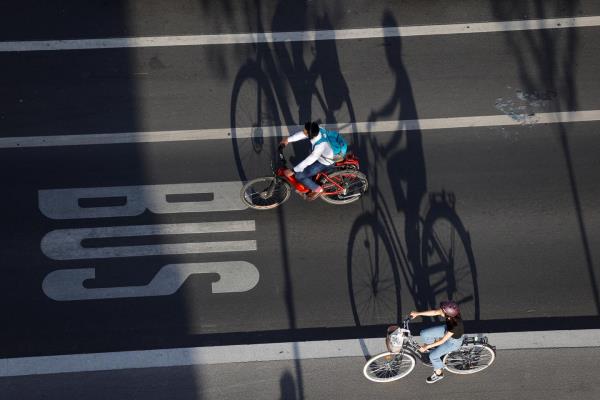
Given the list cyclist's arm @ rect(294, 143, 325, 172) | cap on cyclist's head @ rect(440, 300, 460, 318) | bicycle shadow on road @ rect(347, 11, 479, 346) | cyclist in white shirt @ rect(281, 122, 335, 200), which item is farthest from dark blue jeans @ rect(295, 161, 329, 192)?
cap on cyclist's head @ rect(440, 300, 460, 318)

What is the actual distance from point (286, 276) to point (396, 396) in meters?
2.85

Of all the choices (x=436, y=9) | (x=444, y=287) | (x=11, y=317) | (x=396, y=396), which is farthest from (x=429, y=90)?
(x=11, y=317)

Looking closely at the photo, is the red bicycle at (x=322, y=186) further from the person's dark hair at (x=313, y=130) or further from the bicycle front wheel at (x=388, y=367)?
the bicycle front wheel at (x=388, y=367)

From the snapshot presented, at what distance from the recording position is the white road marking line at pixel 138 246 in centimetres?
1073

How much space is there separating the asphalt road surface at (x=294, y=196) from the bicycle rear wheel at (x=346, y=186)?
0.26 metres

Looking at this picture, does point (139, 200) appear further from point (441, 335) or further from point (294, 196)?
point (441, 335)

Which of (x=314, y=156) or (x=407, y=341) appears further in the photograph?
(x=314, y=156)

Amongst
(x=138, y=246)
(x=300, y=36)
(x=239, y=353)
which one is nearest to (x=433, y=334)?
(x=239, y=353)

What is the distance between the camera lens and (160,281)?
418 inches

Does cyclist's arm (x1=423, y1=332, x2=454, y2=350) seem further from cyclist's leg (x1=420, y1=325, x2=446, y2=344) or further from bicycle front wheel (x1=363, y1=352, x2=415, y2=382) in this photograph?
bicycle front wheel (x1=363, y1=352, x2=415, y2=382)

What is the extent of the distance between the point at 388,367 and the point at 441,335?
3.88 feet

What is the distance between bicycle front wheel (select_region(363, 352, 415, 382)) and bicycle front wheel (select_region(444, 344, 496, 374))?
0.66m

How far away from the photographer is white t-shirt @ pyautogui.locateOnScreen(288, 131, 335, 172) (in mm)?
9531

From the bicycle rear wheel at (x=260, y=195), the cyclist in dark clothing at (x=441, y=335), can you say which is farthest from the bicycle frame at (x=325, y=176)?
the cyclist in dark clothing at (x=441, y=335)
